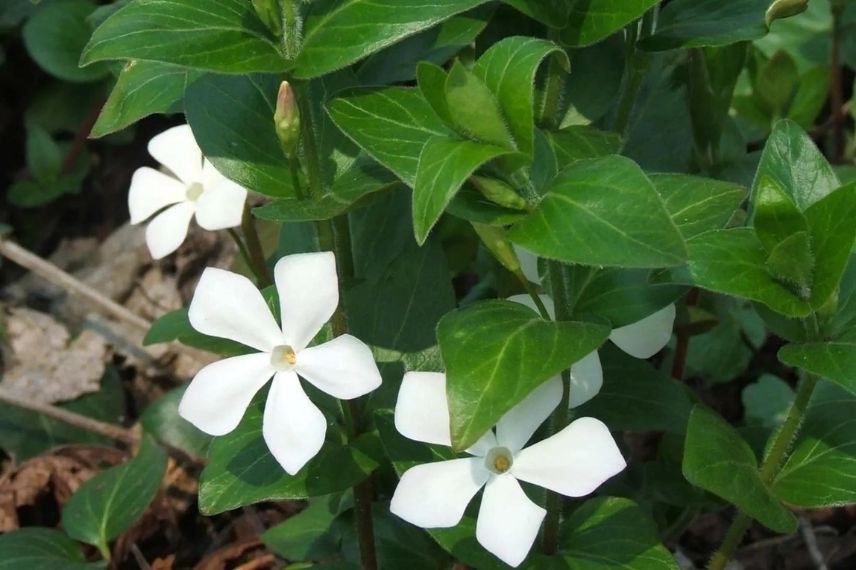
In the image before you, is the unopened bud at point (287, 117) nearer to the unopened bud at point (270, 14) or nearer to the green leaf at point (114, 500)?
the unopened bud at point (270, 14)

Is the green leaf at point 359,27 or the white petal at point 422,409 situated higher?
the green leaf at point 359,27

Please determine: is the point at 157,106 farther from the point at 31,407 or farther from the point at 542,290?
the point at 31,407

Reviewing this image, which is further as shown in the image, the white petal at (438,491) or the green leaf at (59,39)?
the green leaf at (59,39)

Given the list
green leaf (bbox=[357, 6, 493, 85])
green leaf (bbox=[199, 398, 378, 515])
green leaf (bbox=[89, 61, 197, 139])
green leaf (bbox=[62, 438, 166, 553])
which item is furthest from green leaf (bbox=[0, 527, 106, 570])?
green leaf (bbox=[357, 6, 493, 85])

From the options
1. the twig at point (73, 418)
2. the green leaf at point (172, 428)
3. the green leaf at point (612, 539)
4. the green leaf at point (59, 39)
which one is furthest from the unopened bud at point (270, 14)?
the green leaf at point (59, 39)

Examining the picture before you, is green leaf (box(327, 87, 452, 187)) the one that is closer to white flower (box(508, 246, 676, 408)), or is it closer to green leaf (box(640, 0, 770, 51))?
white flower (box(508, 246, 676, 408))
